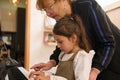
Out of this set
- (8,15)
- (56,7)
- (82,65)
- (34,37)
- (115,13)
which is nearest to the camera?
(82,65)

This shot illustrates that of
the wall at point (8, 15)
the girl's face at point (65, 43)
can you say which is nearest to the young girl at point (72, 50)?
the girl's face at point (65, 43)

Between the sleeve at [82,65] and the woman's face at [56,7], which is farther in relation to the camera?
the woman's face at [56,7]

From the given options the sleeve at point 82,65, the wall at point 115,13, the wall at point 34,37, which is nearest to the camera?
the sleeve at point 82,65

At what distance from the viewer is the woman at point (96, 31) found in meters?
0.90

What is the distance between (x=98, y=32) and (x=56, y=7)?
0.75ft

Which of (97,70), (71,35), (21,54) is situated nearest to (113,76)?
(97,70)

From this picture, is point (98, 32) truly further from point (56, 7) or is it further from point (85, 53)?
point (56, 7)

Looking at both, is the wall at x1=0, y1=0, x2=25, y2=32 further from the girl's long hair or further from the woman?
the girl's long hair

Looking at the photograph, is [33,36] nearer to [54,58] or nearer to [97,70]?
[54,58]

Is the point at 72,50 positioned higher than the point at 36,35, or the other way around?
the point at 72,50

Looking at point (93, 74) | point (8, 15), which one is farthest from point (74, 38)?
point (8, 15)

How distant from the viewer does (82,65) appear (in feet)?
2.83

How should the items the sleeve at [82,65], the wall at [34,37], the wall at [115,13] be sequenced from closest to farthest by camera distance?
the sleeve at [82,65] → the wall at [115,13] → the wall at [34,37]

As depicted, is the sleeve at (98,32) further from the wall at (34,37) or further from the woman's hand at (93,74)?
the wall at (34,37)
